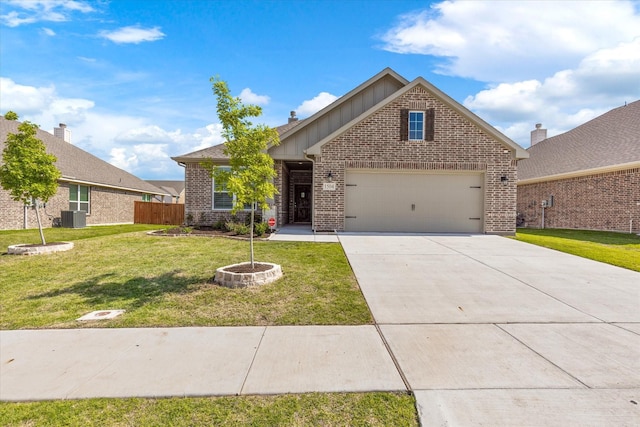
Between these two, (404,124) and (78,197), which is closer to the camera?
(404,124)

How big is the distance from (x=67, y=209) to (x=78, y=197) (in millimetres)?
1181

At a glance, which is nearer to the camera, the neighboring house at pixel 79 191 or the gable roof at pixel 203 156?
the gable roof at pixel 203 156

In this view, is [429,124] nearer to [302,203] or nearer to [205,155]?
[302,203]

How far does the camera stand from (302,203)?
1886 centimetres

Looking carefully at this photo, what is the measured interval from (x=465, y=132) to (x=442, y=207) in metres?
2.99

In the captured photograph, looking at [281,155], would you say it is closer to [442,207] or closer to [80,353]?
[442,207]

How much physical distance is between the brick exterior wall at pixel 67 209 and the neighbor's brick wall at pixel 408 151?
1438 cm

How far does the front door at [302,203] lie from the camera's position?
61.5 ft

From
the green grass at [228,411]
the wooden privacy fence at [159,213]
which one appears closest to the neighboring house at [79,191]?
the wooden privacy fence at [159,213]

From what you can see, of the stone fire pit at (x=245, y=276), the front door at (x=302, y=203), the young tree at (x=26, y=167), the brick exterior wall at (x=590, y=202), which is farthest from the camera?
the front door at (x=302, y=203)

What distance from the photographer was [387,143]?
508 inches

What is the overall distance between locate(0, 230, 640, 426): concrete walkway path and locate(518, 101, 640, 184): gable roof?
1395cm

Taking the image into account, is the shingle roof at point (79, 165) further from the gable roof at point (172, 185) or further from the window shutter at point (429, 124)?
the gable roof at point (172, 185)

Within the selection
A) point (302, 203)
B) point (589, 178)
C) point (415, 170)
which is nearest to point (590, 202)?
point (589, 178)
